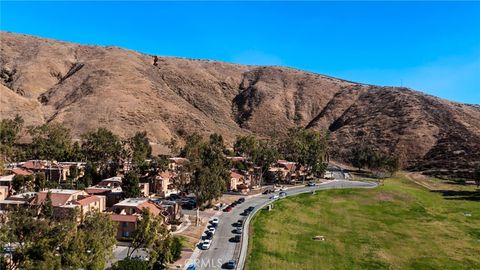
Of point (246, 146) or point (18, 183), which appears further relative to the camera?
point (246, 146)

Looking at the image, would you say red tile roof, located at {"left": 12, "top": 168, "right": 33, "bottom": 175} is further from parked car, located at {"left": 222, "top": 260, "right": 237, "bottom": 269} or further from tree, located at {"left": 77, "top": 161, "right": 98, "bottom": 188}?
parked car, located at {"left": 222, "top": 260, "right": 237, "bottom": 269}

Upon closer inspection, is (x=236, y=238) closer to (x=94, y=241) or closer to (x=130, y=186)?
(x=130, y=186)

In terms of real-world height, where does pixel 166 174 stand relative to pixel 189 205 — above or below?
above

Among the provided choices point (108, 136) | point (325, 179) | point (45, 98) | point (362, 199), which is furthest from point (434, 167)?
point (45, 98)

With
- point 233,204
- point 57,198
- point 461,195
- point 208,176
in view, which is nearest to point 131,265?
point 57,198

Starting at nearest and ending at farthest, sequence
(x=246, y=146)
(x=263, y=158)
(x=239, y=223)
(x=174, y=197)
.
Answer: (x=239, y=223) < (x=174, y=197) < (x=263, y=158) < (x=246, y=146)

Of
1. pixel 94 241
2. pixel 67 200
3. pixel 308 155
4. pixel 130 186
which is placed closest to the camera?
pixel 94 241

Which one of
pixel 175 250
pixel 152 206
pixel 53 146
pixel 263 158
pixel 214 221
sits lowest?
pixel 175 250

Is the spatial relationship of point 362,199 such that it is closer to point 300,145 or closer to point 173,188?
point 300,145
